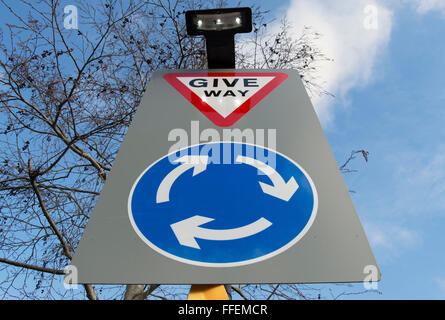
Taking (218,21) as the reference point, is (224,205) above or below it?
below

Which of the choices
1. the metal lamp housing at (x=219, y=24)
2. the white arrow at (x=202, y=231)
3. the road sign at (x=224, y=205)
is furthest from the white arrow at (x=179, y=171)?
the metal lamp housing at (x=219, y=24)

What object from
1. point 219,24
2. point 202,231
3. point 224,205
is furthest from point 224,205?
point 219,24

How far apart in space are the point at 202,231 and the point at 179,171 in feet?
0.84

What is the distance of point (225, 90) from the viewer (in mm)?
1648

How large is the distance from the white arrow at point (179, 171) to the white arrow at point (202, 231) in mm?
120

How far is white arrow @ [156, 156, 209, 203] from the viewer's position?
1.20 metres

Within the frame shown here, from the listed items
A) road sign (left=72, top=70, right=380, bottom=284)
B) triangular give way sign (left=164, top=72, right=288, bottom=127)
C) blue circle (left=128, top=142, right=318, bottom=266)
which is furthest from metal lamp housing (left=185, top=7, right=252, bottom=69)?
blue circle (left=128, top=142, right=318, bottom=266)

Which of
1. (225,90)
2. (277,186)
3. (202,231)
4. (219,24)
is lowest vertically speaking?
(202,231)

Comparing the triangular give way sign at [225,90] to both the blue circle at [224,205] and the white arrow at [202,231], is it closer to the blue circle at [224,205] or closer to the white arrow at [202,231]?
the blue circle at [224,205]

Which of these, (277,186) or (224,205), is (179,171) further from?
(277,186)

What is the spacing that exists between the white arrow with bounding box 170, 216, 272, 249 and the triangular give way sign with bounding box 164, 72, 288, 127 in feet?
1.50
